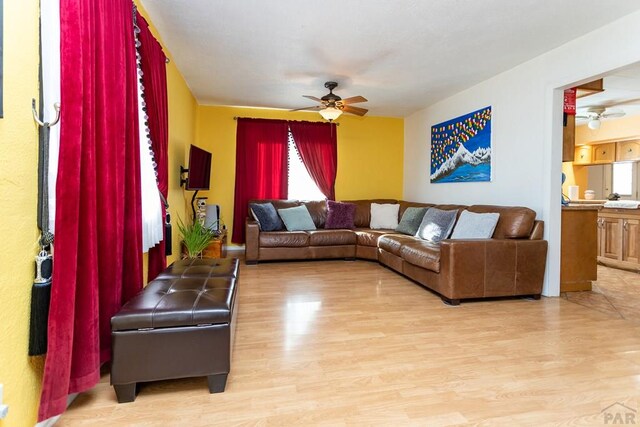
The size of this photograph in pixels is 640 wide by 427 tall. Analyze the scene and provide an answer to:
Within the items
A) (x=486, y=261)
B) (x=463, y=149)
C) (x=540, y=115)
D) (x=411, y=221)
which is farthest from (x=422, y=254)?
(x=463, y=149)

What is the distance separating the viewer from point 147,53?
2492 mm

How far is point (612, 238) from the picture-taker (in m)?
4.72

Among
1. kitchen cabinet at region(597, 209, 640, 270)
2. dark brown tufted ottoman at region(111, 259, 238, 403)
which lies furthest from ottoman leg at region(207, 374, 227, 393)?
kitchen cabinet at region(597, 209, 640, 270)

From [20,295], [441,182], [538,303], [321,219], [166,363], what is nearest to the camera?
[20,295]

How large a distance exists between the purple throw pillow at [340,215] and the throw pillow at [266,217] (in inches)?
31.8

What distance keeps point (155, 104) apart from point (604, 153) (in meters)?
7.25

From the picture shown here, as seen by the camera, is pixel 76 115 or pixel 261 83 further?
pixel 261 83

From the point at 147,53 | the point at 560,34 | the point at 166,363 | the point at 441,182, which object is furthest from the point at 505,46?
the point at 166,363

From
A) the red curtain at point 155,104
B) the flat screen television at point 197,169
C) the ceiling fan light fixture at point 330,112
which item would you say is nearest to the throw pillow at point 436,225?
the ceiling fan light fixture at point 330,112

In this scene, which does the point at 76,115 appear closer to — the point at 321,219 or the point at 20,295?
the point at 20,295

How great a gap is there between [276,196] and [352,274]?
218 centimetres

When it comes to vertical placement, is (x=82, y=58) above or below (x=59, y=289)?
above

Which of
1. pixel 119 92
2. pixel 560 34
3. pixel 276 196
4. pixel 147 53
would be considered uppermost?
pixel 560 34

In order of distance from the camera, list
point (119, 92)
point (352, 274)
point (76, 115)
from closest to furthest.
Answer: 1. point (76, 115)
2. point (119, 92)
3. point (352, 274)
